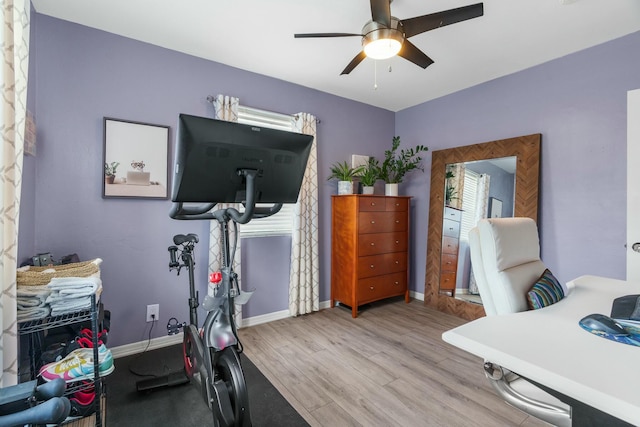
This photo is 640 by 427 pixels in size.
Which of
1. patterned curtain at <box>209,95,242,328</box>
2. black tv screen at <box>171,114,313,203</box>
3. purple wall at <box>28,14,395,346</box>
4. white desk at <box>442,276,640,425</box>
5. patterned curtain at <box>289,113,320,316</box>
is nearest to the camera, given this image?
white desk at <box>442,276,640,425</box>

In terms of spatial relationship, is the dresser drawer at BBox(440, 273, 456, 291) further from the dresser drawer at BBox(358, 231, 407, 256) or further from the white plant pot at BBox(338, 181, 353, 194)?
the white plant pot at BBox(338, 181, 353, 194)

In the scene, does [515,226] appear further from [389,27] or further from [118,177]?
[118,177]

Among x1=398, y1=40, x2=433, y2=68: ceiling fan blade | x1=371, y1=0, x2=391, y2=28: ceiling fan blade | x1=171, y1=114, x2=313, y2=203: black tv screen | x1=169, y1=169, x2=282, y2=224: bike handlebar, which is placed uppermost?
x1=371, y1=0, x2=391, y2=28: ceiling fan blade

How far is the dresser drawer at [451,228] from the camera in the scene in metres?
3.34

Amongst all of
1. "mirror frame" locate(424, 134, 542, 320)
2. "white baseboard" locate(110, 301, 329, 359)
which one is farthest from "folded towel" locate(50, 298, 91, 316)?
"mirror frame" locate(424, 134, 542, 320)

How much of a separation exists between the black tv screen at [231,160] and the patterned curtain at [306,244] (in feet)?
5.54

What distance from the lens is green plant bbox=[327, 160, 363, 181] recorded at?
3306 mm

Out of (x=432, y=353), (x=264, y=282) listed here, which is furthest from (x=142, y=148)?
(x=432, y=353)

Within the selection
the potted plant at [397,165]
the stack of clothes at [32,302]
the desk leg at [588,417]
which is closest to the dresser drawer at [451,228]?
the potted plant at [397,165]

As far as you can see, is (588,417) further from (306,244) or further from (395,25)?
(306,244)

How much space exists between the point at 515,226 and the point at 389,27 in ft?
4.42

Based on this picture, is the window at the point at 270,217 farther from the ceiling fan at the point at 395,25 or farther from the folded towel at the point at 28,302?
the folded towel at the point at 28,302

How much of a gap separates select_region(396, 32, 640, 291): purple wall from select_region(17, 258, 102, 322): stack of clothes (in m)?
3.51

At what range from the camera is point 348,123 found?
365 cm
